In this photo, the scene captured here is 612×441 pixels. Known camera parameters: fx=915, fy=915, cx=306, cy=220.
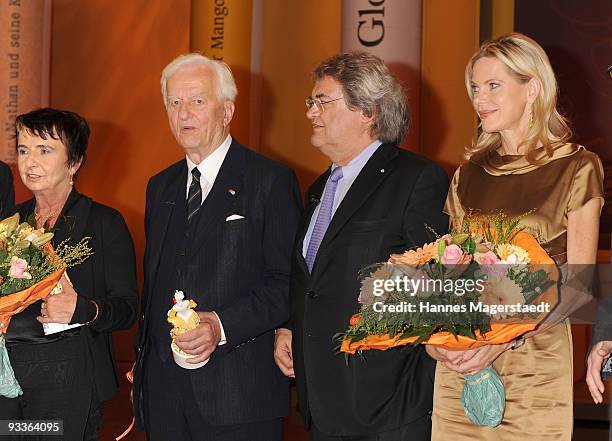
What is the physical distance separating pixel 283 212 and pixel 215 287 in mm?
365

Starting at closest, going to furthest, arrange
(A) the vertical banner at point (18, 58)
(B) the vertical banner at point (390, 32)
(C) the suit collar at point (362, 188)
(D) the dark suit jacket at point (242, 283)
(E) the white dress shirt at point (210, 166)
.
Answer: (C) the suit collar at point (362, 188), (D) the dark suit jacket at point (242, 283), (E) the white dress shirt at point (210, 166), (B) the vertical banner at point (390, 32), (A) the vertical banner at point (18, 58)

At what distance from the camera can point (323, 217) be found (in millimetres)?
3084

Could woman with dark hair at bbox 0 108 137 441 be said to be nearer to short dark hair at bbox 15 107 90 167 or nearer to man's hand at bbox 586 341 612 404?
short dark hair at bbox 15 107 90 167

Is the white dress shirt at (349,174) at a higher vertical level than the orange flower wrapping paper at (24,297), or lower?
higher

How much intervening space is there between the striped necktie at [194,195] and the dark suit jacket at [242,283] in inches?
2.3

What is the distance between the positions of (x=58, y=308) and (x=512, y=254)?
5.18 feet

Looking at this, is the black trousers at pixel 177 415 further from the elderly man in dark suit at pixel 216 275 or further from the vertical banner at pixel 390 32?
the vertical banner at pixel 390 32

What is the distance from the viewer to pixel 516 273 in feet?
7.79

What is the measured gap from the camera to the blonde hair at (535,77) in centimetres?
273

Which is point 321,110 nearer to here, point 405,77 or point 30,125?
point 30,125

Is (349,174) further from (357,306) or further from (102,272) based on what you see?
(102,272)

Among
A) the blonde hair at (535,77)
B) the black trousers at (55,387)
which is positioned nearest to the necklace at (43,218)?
the black trousers at (55,387)

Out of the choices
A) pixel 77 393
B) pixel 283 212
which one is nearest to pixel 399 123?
pixel 283 212

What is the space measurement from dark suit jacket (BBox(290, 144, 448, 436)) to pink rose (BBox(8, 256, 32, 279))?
2.95 feet
